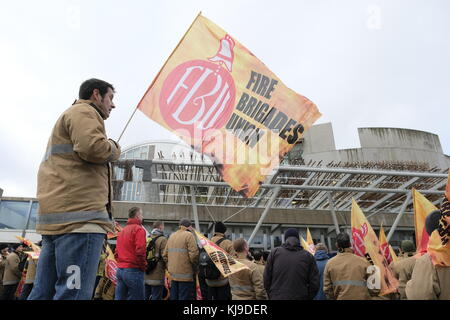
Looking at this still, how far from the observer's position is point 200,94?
6.72 metres

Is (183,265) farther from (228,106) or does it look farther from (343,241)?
(228,106)

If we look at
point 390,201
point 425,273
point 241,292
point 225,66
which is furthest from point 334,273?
point 390,201

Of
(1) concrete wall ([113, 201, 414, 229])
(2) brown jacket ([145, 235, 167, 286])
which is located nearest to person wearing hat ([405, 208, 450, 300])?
(2) brown jacket ([145, 235, 167, 286])

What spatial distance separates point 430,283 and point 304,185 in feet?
34.7

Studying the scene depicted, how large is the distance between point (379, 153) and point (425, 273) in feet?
68.4

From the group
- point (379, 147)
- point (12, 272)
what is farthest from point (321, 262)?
point (379, 147)

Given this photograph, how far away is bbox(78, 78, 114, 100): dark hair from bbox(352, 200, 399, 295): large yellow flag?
14.4 ft

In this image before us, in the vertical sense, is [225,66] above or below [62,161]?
above

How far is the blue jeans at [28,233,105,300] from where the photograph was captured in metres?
1.98

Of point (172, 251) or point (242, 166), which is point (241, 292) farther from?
point (242, 166)

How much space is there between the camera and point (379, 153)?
21.7 m

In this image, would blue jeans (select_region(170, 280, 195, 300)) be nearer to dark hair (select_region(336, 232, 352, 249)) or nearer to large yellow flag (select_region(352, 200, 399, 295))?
dark hair (select_region(336, 232, 352, 249))

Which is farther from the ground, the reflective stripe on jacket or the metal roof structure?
the metal roof structure
